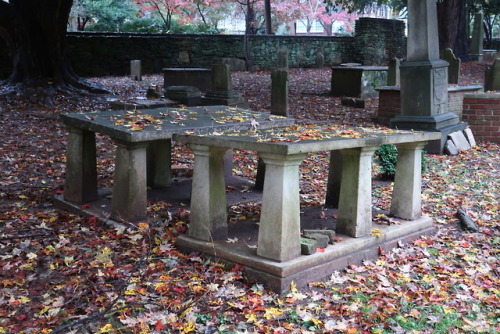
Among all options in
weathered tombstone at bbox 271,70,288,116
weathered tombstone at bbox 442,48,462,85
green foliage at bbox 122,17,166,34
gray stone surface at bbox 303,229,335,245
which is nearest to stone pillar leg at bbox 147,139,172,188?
gray stone surface at bbox 303,229,335,245

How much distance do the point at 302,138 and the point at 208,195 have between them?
0.88 m

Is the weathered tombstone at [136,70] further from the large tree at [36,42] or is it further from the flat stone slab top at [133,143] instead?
the flat stone slab top at [133,143]

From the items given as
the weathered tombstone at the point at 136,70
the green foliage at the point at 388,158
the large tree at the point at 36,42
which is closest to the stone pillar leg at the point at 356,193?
the green foliage at the point at 388,158

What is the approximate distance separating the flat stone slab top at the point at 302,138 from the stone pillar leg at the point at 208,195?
0.14 metres

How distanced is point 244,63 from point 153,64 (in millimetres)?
3939

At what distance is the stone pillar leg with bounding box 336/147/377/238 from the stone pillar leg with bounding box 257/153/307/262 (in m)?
0.70

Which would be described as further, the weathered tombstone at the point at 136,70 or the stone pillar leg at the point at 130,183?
the weathered tombstone at the point at 136,70

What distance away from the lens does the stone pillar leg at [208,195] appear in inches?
182

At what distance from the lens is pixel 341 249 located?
4562 millimetres

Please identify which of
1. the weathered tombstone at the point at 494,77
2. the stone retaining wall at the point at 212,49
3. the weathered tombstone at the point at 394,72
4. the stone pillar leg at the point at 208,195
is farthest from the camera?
the stone retaining wall at the point at 212,49

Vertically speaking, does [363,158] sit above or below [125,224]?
above

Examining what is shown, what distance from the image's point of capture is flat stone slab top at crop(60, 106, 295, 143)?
16.5ft

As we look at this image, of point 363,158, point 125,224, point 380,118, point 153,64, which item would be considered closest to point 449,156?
point 380,118

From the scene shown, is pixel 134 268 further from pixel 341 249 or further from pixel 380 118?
pixel 380 118
